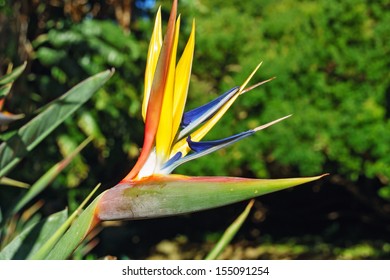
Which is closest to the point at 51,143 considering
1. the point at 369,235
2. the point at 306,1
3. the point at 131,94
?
the point at 131,94

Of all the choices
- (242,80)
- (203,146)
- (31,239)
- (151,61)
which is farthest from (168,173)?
(242,80)

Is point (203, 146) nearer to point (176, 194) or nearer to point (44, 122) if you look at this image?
point (176, 194)

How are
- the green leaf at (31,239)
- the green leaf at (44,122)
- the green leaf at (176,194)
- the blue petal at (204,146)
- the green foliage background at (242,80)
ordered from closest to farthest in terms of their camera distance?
the green leaf at (176,194)
the blue petal at (204,146)
the green leaf at (31,239)
the green leaf at (44,122)
the green foliage background at (242,80)

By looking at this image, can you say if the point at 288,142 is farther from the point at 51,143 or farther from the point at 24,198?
the point at 24,198

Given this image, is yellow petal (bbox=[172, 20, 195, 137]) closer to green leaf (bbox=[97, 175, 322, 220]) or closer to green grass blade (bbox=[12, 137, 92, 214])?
green leaf (bbox=[97, 175, 322, 220])

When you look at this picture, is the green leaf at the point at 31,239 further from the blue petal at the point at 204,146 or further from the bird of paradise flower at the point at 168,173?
the blue petal at the point at 204,146

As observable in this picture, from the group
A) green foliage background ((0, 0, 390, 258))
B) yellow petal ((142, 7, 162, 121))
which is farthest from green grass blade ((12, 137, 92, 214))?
green foliage background ((0, 0, 390, 258))

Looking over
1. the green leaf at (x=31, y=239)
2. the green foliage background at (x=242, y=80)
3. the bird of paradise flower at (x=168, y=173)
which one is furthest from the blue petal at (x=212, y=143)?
the green foliage background at (x=242, y=80)
